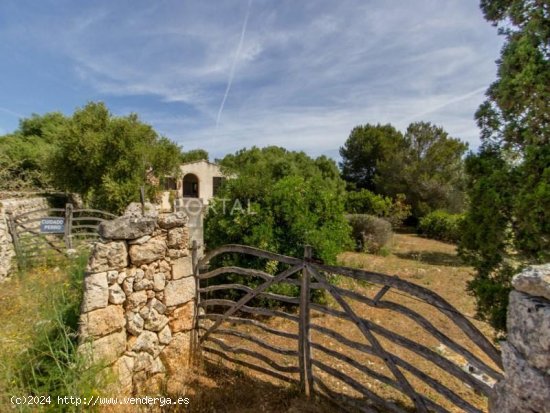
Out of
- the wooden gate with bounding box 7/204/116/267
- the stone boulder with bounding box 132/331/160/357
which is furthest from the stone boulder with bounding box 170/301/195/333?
the wooden gate with bounding box 7/204/116/267

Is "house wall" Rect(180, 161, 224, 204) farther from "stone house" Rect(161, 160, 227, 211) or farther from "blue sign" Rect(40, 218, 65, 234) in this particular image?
"blue sign" Rect(40, 218, 65, 234)

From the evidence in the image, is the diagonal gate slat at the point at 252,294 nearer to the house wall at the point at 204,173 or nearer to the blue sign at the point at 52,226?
the blue sign at the point at 52,226

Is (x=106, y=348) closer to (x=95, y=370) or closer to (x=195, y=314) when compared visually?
(x=95, y=370)

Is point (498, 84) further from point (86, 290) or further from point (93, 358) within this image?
point (93, 358)

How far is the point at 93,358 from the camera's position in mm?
2615

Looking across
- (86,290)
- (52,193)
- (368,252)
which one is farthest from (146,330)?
(52,193)

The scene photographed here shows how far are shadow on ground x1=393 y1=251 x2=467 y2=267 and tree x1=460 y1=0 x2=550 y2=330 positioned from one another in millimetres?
7935

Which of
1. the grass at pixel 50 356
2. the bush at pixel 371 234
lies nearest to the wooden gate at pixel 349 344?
the grass at pixel 50 356

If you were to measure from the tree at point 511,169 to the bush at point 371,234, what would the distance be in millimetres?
8342

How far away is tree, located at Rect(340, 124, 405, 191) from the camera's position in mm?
25734

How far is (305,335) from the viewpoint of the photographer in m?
3.00

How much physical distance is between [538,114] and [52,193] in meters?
15.8

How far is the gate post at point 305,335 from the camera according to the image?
293cm

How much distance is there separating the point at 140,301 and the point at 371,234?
32.1ft
